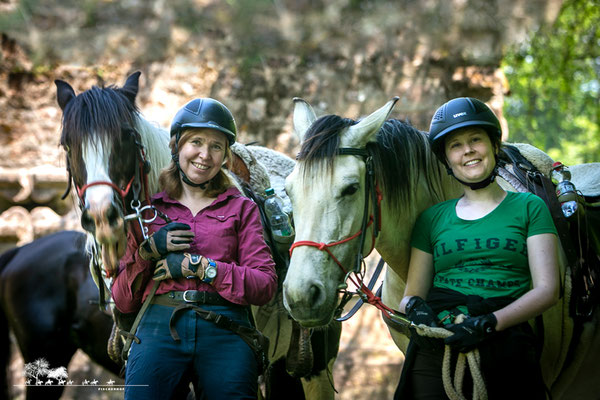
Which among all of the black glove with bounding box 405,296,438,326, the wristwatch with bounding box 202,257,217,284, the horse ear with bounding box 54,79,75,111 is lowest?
the black glove with bounding box 405,296,438,326

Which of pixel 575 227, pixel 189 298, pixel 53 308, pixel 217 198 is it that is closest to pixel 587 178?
pixel 575 227

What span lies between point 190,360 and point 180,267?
372 mm

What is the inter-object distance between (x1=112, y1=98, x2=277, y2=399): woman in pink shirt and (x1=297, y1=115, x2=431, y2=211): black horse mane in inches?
16.2

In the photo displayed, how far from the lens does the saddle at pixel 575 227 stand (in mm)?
2488

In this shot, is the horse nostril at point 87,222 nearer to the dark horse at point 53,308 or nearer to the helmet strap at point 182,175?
the helmet strap at point 182,175

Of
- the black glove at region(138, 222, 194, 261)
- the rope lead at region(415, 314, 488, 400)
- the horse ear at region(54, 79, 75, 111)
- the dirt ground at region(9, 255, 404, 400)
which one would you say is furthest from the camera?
the dirt ground at region(9, 255, 404, 400)

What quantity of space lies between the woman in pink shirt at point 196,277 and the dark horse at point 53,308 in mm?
2390

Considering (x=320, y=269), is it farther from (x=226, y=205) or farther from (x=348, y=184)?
(x=226, y=205)

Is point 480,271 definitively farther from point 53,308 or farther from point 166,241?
point 53,308

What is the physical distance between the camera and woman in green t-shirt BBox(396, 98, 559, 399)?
1.85 metres

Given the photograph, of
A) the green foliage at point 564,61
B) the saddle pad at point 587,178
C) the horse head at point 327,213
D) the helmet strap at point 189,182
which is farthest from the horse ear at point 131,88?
the green foliage at point 564,61

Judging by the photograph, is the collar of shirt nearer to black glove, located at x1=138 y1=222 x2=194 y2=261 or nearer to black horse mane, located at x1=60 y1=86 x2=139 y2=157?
black glove, located at x1=138 y1=222 x2=194 y2=261

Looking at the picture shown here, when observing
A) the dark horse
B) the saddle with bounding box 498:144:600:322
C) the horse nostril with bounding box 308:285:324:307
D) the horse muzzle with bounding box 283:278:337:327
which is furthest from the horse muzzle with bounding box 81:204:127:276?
the dark horse

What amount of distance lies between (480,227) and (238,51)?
17.5ft
